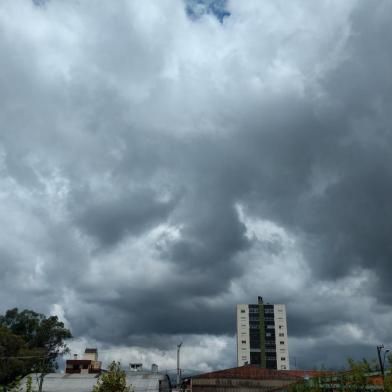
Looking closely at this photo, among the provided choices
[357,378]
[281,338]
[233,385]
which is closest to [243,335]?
[281,338]

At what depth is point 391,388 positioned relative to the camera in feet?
101

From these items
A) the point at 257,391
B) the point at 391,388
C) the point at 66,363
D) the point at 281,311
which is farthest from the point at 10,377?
the point at 281,311

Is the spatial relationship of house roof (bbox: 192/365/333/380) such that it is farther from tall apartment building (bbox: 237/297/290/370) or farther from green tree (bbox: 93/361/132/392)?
tall apartment building (bbox: 237/297/290/370)

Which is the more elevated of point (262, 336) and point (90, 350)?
point (262, 336)

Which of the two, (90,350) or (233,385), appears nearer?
(233,385)

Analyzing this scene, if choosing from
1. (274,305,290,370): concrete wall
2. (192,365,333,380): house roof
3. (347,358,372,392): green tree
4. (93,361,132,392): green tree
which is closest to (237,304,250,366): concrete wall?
(274,305,290,370): concrete wall

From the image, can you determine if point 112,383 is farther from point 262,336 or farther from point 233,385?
point 262,336

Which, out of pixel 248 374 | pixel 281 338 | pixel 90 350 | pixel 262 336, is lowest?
pixel 248 374

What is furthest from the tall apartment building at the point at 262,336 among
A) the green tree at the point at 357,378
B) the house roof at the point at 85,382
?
the green tree at the point at 357,378

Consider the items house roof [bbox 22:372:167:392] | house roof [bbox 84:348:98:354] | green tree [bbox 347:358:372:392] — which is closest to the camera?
green tree [bbox 347:358:372:392]

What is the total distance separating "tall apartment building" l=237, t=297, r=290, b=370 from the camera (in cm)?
15300

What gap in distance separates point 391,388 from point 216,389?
212 feet

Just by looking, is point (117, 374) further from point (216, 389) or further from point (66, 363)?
point (66, 363)

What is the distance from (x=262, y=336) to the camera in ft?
516
